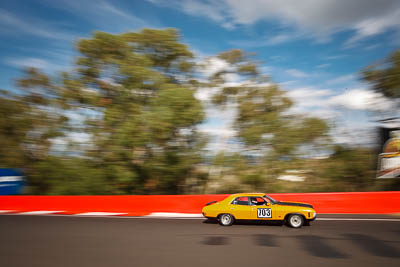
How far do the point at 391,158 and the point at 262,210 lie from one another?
8.85 meters

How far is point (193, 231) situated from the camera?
7992 millimetres

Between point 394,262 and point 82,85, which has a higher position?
point 82,85

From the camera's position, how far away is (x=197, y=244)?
6.59 metres

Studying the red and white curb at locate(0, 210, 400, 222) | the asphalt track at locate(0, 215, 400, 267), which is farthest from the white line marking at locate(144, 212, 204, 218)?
→ the asphalt track at locate(0, 215, 400, 267)

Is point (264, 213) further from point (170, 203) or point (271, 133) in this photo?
point (271, 133)

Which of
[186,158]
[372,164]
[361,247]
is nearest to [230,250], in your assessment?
[361,247]

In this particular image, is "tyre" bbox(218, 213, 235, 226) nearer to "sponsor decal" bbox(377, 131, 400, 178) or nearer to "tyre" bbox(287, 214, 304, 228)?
"tyre" bbox(287, 214, 304, 228)

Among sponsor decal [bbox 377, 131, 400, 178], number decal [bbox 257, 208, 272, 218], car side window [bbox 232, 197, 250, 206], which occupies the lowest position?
number decal [bbox 257, 208, 272, 218]

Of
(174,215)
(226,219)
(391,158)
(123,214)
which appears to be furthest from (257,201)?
(391,158)

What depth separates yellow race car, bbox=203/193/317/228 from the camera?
8.05 meters

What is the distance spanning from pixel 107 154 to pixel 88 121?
2740 mm

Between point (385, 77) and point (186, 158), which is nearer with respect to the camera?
point (385, 77)

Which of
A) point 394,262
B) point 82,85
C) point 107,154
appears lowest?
point 394,262

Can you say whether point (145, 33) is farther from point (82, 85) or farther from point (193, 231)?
point (193, 231)
